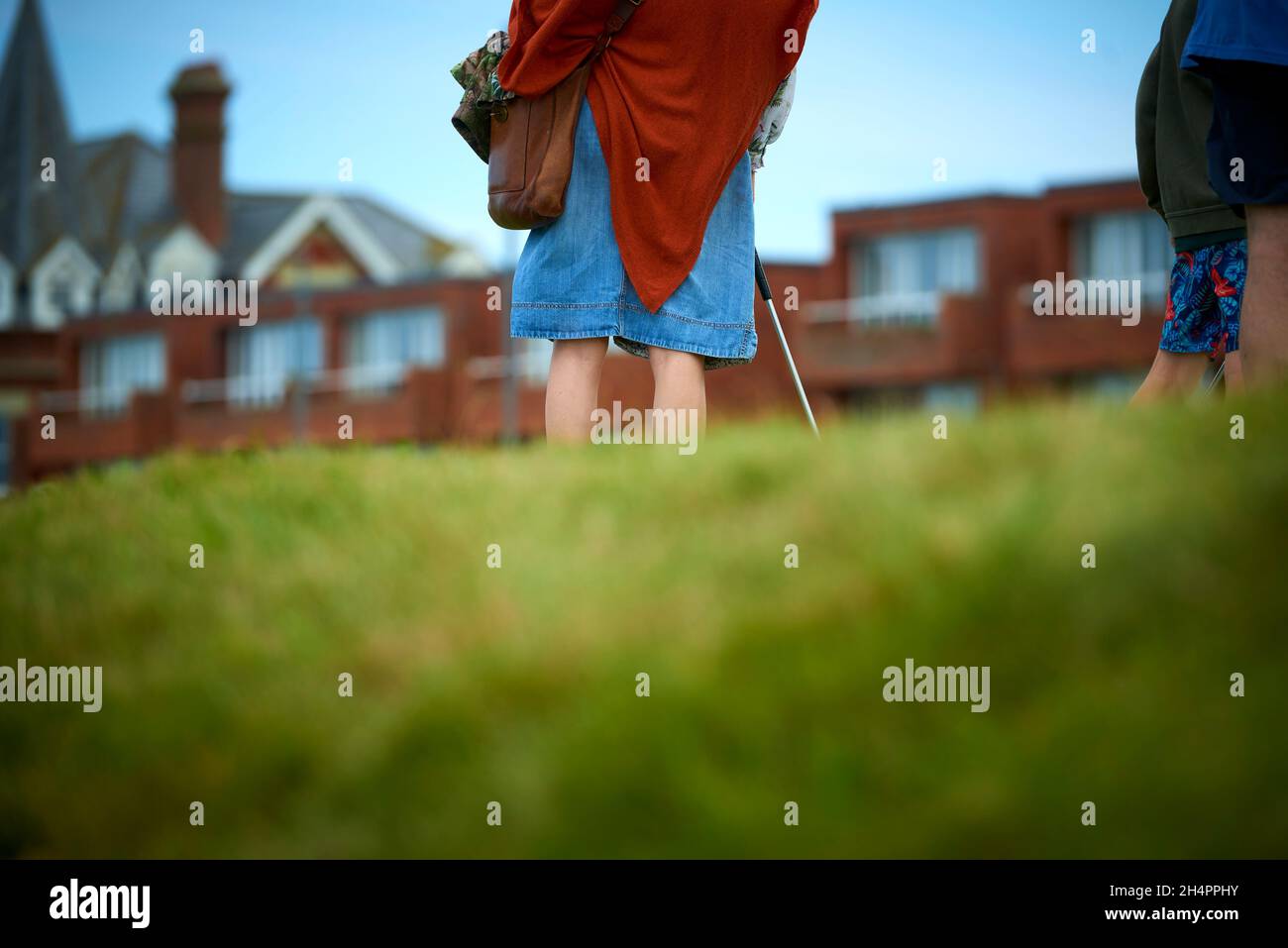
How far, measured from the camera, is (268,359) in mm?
61250

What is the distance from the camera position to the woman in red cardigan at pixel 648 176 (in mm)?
5434

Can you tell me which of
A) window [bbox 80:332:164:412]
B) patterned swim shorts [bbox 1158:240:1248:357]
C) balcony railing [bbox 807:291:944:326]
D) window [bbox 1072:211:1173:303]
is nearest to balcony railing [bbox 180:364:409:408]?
window [bbox 80:332:164:412]

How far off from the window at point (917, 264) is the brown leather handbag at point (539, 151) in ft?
135


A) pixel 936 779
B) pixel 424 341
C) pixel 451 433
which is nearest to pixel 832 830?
pixel 936 779

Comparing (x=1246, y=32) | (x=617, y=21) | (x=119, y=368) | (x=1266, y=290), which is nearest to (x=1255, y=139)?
(x=1246, y=32)

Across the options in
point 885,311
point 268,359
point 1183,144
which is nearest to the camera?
point 1183,144

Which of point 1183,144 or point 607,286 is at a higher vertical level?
point 1183,144

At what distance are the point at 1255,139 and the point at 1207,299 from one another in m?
0.89

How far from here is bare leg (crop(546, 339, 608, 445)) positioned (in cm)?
554

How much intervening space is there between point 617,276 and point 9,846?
8.58 ft

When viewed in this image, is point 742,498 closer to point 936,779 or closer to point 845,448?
point 845,448

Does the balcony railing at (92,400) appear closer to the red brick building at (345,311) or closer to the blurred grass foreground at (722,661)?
the red brick building at (345,311)

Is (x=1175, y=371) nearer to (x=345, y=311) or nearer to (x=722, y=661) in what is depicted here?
(x=722, y=661)

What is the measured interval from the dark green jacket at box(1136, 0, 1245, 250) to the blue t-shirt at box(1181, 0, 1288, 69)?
0.54m
